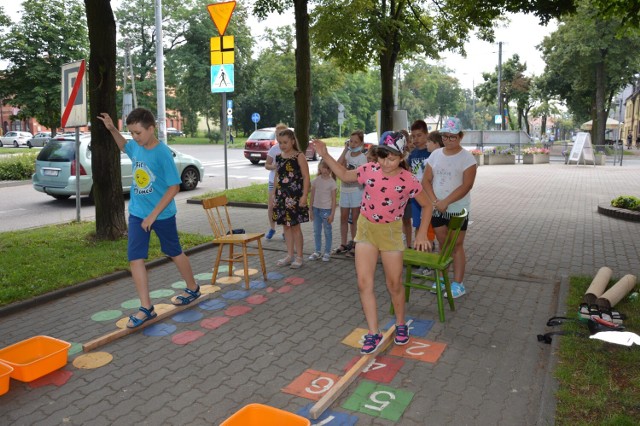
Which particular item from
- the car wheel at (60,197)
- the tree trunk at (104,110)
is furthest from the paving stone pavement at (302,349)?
the car wheel at (60,197)

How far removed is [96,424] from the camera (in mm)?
3340

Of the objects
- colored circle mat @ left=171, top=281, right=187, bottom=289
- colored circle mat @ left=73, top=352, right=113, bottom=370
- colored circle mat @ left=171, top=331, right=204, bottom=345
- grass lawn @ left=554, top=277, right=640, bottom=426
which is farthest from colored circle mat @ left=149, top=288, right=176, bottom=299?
grass lawn @ left=554, top=277, right=640, bottom=426

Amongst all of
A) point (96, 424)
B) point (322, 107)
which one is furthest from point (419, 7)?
point (322, 107)

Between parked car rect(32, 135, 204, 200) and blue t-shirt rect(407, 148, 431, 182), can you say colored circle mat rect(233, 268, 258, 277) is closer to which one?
blue t-shirt rect(407, 148, 431, 182)

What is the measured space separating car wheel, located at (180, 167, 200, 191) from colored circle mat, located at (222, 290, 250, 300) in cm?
1053

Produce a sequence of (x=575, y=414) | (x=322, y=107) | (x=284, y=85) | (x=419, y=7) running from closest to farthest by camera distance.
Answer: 1. (x=575, y=414)
2. (x=419, y=7)
3. (x=284, y=85)
4. (x=322, y=107)

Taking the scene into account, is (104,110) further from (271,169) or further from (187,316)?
(187,316)

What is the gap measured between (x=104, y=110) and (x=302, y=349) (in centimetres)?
531

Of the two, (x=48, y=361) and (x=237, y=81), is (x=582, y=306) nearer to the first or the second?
(x=48, y=361)

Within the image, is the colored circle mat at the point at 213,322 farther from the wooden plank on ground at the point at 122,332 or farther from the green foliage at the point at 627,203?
the green foliage at the point at 627,203

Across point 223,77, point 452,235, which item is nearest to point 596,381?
point 452,235

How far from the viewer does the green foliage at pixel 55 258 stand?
596 cm

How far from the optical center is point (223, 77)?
40.0 feet

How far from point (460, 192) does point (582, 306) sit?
158 cm
